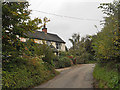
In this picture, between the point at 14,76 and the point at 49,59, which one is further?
the point at 49,59

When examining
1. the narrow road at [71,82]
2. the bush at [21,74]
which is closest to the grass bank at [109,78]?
the narrow road at [71,82]

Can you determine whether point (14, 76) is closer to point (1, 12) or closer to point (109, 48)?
point (1, 12)

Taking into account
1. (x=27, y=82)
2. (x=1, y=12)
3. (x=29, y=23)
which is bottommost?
(x=27, y=82)

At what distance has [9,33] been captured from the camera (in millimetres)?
6625

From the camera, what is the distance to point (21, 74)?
7738mm

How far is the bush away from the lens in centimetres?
642

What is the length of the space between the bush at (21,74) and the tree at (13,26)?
2.75ft

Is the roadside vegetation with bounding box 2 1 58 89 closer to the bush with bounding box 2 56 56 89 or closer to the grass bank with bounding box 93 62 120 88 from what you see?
the bush with bounding box 2 56 56 89

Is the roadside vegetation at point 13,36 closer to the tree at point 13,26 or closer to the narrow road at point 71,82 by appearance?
the tree at point 13,26

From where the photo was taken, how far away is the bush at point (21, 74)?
253 inches

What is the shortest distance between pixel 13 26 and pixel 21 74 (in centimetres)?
326

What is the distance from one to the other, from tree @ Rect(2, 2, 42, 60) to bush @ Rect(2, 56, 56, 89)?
0.84 m

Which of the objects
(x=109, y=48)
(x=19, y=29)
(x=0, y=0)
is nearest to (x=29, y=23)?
(x=19, y=29)

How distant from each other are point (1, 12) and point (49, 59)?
7428mm
